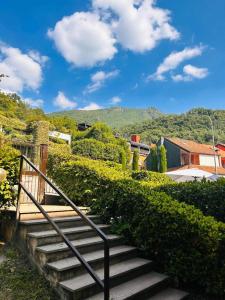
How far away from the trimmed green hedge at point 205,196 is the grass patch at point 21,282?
11.3 feet

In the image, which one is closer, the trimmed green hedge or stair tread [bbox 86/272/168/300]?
stair tread [bbox 86/272/168/300]

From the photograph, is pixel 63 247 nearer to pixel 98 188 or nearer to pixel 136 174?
pixel 98 188

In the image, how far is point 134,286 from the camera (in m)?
3.74

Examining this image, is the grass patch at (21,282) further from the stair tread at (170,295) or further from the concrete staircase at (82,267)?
the stair tread at (170,295)

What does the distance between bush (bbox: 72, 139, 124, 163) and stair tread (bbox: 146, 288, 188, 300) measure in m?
25.3

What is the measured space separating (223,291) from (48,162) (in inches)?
270

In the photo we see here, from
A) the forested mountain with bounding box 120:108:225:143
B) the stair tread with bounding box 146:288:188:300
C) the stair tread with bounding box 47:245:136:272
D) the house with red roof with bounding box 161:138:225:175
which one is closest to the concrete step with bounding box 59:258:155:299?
the stair tread with bounding box 47:245:136:272

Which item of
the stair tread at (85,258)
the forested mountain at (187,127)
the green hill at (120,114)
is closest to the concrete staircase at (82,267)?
the stair tread at (85,258)

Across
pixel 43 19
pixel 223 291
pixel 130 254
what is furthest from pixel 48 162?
pixel 223 291

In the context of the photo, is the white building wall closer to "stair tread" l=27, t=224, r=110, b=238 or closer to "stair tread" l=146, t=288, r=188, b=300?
"stair tread" l=27, t=224, r=110, b=238

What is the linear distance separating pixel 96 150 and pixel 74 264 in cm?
2636

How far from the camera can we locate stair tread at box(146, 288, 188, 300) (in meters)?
3.78

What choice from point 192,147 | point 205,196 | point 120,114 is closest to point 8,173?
point 205,196

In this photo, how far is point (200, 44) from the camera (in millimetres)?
10586
